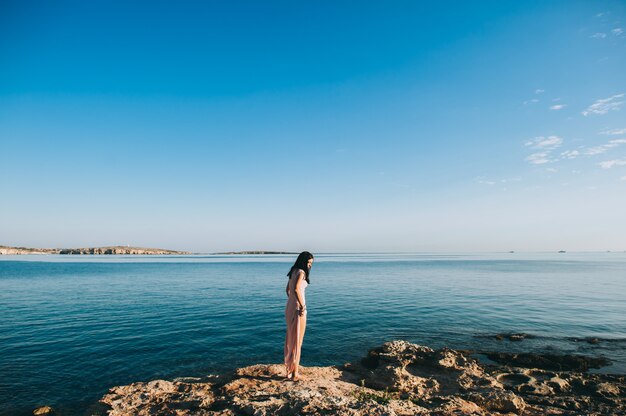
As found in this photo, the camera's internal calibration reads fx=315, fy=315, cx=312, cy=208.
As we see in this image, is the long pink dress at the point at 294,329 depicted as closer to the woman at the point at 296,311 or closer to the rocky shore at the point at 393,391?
the woman at the point at 296,311

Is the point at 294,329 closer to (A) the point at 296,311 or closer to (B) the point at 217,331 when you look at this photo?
(A) the point at 296,311

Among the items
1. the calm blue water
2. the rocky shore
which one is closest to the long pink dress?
the rocky shore

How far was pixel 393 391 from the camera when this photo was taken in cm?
1002

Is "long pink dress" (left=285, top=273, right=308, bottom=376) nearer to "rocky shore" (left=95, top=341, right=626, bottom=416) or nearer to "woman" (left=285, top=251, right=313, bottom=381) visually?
"woman" (left=285, top=251, right=313, bottom=381)

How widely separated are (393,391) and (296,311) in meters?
4.00

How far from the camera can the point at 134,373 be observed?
43.1 ft

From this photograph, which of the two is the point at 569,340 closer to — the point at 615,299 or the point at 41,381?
the point at 615,299

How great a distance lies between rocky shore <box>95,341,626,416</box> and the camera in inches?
323

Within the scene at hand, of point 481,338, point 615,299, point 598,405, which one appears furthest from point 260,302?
point 615,299

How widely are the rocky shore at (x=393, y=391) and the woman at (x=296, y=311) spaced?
0.58 metres

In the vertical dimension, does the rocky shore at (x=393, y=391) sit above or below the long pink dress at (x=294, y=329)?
below

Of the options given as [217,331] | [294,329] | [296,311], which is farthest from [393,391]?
[217,331]

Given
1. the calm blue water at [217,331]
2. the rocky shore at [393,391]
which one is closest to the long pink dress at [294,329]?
the rocky shore at [393,391]

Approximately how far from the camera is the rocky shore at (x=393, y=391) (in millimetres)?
8195
